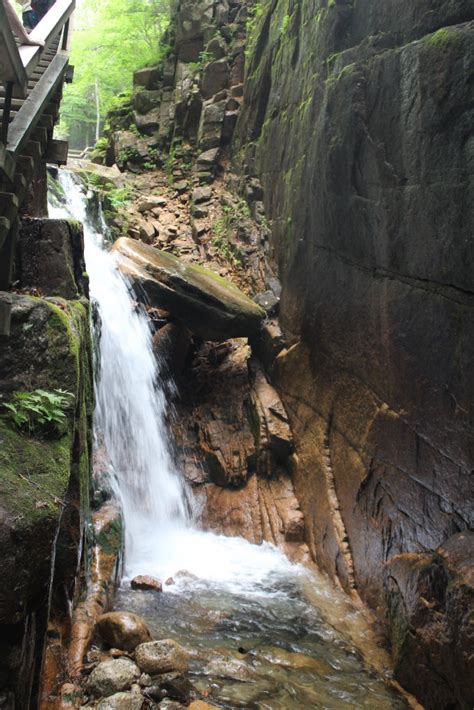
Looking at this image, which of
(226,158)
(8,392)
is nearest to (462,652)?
(8,392)

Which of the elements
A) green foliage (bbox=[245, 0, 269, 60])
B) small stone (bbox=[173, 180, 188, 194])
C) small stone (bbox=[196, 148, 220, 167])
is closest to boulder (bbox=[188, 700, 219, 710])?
small stone (bbox=[173, 180, 188, 194])

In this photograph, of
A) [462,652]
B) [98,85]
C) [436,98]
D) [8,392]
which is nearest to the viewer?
[8,392]

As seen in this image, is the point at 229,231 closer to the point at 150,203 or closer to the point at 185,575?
the point at 150,203

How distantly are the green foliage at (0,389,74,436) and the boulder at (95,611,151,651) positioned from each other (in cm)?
208

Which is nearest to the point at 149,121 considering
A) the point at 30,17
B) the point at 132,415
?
the point at 30,17

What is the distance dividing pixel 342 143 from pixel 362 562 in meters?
5.63

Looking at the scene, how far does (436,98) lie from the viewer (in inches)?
215

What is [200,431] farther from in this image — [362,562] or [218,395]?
[362,562]

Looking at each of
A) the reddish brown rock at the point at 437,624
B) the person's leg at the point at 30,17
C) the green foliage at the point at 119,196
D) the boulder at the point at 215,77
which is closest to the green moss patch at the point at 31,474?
the reddish brown rock at the point at 437,624

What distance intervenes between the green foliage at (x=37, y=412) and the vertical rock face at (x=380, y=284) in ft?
12.4

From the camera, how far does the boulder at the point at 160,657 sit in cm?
445

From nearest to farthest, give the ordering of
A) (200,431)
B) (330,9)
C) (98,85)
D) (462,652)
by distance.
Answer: (462,652) → (330,9) → (200,431) → (98,85)

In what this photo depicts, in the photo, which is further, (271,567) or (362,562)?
(271,567)

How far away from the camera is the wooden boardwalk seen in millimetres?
3432
